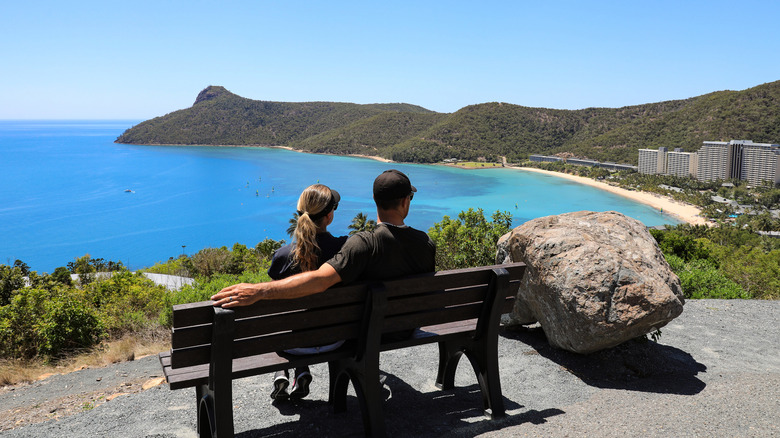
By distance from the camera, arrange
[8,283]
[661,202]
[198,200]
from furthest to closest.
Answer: [198,200] < [661,202] < [8,283]

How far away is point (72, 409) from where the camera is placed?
3.51 metres

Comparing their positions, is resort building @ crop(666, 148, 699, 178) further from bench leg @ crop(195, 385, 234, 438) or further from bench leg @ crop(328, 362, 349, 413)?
bench leg @ crop(195, 385, 234, 438)

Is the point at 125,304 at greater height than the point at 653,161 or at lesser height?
lesser

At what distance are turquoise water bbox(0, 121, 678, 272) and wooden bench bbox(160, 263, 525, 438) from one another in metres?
57.0

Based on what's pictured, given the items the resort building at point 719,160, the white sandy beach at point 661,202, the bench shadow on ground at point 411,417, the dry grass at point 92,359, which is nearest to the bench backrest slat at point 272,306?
the bench shadow on ground at point 411,417

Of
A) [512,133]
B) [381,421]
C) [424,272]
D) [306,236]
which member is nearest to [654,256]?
[424,272]

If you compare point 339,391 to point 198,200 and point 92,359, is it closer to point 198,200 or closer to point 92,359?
point 92,359

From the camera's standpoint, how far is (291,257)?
9.30ft

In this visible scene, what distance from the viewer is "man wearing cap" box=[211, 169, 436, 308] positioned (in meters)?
2.41

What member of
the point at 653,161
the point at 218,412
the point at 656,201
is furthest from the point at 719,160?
the point at 218,412

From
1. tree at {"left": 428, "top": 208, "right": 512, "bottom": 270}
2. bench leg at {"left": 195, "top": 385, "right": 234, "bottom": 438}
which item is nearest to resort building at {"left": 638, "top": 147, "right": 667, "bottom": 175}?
tree at {"left": 428, "top": 208, "right": 512, "bottom": 270}

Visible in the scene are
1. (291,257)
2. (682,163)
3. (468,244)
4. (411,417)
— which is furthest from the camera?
(682,163)

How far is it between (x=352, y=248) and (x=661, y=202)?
8398 centimetres

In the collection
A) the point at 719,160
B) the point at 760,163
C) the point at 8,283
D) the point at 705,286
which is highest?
the point at 719,160
